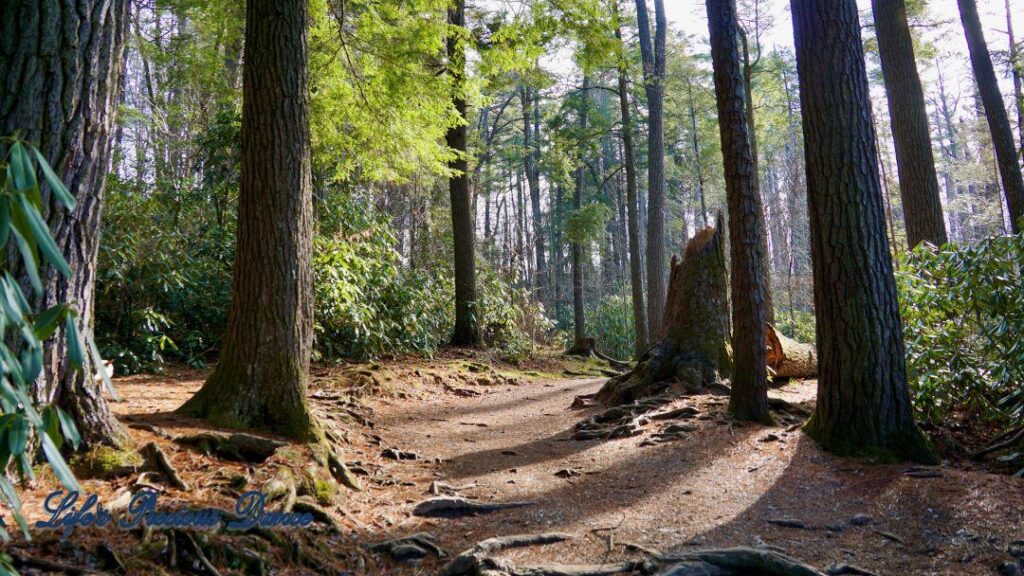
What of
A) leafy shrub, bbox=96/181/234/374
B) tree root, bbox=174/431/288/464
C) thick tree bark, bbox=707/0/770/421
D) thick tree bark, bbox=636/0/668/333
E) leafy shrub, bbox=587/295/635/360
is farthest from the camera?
leafy shrub, bbox=587/295/635/360

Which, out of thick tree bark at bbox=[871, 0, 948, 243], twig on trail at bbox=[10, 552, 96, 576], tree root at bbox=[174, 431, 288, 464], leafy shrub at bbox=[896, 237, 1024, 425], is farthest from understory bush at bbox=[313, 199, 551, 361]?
thick tree bark at bbox=[871, 0, 948, 243]

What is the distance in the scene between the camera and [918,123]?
27.9 feet

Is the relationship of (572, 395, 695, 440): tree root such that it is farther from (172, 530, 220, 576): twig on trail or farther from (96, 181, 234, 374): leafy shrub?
(96, 181, 234, 374): leafy shrub

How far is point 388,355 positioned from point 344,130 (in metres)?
3.99

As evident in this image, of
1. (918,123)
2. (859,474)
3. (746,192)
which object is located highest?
(918,123)

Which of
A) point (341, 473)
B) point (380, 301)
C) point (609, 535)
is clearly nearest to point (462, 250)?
point (380, 301)

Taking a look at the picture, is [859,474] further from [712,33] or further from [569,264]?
[569,264]

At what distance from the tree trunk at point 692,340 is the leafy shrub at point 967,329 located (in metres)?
2.18

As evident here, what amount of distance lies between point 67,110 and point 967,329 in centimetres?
743

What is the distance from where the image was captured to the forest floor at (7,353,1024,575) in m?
3.25

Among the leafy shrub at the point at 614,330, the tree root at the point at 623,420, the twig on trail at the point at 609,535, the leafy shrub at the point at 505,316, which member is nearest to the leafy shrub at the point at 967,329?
the tree root at the point at 623,420

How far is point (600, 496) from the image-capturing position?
181 inches

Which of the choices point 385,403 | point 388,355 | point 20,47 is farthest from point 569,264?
point 20,47

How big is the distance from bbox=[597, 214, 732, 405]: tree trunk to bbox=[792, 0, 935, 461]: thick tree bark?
248 cm
